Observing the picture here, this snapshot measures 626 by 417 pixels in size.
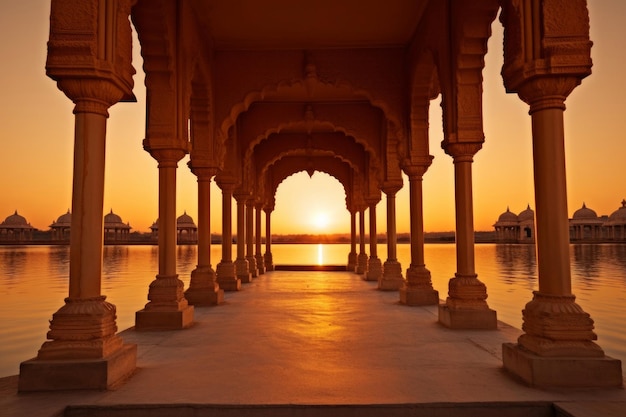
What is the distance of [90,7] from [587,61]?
4.46 meters

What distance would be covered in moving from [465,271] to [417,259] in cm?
242

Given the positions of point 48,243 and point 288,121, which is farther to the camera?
point 48,243

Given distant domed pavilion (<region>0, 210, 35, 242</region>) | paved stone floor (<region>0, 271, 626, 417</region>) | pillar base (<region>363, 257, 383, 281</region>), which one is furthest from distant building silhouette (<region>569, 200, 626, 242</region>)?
distant domed pavilion (<region>0, 210, 35, 242</region>)

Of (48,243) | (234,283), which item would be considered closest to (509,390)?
(234,283)

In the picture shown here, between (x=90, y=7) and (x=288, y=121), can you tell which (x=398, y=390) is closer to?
(x=90, y=7)

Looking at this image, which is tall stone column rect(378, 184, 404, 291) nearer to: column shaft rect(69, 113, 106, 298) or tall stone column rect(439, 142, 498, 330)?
tall stone column rect(439, 142, 498, 330)

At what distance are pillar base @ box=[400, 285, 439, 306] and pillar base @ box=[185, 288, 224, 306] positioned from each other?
3665 mm

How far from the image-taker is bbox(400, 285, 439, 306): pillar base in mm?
9483

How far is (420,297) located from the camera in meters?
9.52

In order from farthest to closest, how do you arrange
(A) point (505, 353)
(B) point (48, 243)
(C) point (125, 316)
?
(B) point (48, 243), (C) point (125, 316), (A) point (505, 353)

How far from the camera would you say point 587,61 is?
444 cm

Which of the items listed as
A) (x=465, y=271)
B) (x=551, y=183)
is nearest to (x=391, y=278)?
(x=465, y=271)

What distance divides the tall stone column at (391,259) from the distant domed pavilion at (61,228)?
8347 cm

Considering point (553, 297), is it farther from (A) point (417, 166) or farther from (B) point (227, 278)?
(B) point (227, 278)
